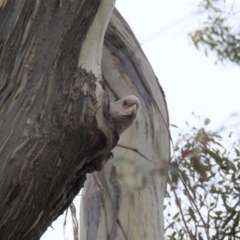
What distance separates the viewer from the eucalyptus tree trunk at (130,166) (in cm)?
226

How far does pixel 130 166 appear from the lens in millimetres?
2328

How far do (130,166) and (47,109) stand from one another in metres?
0.98

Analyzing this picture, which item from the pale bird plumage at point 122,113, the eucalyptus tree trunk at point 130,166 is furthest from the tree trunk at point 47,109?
the eucalyptus tree trunk at point 130,166

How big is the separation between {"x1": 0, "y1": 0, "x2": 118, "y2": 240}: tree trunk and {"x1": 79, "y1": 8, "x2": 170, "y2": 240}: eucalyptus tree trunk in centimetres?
75

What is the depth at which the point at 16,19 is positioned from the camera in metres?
1.49

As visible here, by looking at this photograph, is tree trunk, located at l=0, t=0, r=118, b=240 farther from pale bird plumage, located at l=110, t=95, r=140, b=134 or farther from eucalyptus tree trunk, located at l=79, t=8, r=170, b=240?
eucalyptus tree trunk, located at l=79, t=8, r=170, b=240

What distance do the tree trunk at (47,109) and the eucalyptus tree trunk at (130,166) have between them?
753 mm

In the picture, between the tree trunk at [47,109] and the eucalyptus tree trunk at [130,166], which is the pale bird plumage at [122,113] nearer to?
the tree trunk at [47,109]

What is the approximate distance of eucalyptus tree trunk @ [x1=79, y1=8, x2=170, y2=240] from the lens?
7.40 feet

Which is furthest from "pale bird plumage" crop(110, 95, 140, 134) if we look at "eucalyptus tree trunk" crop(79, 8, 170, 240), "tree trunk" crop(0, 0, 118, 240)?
"eucalyptus tree trunk" crop(79, 8, 170, 240)

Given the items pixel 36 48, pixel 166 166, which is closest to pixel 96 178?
pixel 166 166

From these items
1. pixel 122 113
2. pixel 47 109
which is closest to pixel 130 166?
pixel 122 113

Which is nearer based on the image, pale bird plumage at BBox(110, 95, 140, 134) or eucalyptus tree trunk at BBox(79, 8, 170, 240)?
pale bird plumage at BBox(110, 95, 140, 134)

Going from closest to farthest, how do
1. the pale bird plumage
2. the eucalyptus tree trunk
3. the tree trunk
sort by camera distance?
the tree trunk < the pale bird plumage < the eucalyptus tree trunk
